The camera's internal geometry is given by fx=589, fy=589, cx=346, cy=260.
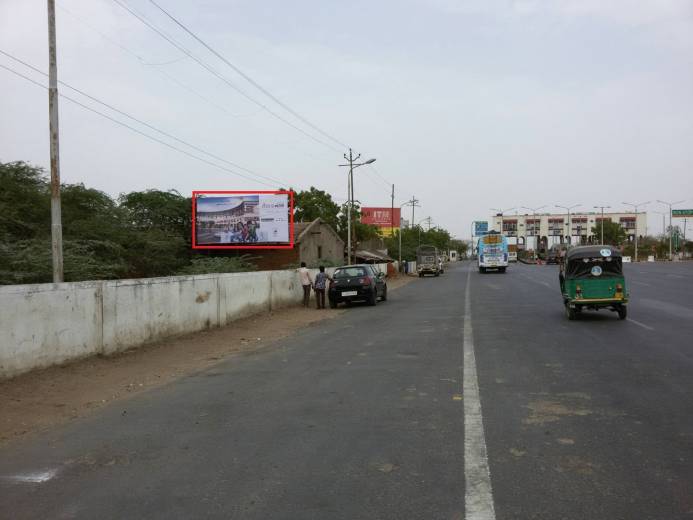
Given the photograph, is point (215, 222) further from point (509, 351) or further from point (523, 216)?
point (523, 216)

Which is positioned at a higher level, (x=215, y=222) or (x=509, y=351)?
(x=215, y=222)

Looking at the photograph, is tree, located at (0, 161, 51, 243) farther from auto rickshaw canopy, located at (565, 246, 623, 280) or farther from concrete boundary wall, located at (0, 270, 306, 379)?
auto rickshaw canopy, located at (565, 246, 623, 280)

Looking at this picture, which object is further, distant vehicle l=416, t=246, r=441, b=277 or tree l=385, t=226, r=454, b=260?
tree l=385, t=226, r=454, b=260

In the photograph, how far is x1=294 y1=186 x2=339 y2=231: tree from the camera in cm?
5869

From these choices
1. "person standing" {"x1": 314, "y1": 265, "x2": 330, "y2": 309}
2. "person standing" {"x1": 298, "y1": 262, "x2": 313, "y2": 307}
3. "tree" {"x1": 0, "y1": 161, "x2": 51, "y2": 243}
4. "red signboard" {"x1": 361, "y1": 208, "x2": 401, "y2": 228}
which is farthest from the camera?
"red signboard" {"x1": 361, "y1": 208, "x2": 401, "y2": 228}

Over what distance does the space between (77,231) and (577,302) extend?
64.0 ft

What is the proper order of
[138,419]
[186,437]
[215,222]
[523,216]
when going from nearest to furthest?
1. [186,437]
2. [138,419]
3. [215,222]
4. [523,216]

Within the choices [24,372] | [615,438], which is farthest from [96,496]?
[24,372]

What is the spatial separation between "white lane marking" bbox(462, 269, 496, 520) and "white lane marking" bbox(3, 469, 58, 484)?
10.6 feet

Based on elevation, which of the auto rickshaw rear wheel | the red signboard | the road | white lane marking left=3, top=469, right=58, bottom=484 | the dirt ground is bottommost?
the dirt ground

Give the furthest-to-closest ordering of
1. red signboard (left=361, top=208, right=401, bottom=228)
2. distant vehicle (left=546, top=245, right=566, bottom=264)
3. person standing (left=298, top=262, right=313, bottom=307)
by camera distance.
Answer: red signboard (left=361, top=208, right=401, bottom=228) < distant vehicle (left=546, top=245, right=566, bottom=264) < person standing (left=298, top=262, right=313, bottom=307)

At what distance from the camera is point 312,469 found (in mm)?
4547

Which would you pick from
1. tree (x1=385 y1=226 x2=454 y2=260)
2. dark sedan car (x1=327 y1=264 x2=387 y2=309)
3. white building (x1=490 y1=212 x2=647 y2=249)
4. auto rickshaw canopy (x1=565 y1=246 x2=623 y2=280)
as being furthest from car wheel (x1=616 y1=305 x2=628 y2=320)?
white building (x1=490 y1=212 x2=647 y2=249)

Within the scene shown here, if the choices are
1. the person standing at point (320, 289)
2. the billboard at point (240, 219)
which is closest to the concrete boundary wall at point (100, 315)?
the person standing at point (320, 289)
